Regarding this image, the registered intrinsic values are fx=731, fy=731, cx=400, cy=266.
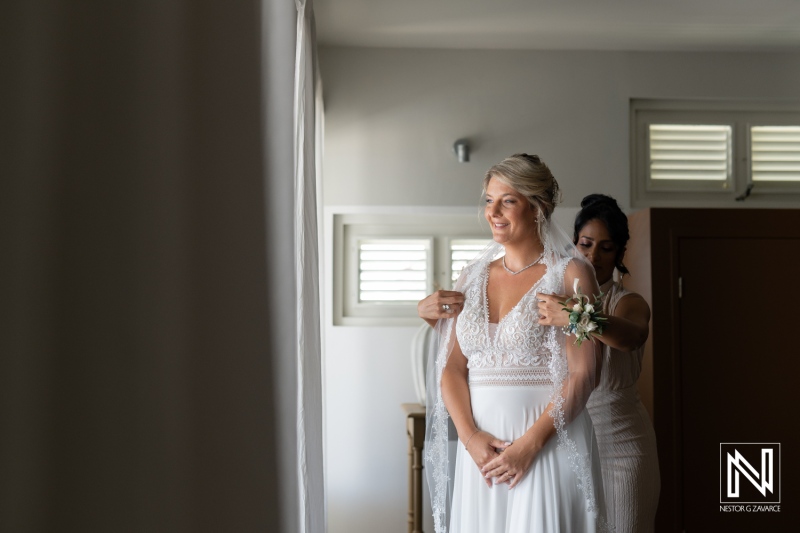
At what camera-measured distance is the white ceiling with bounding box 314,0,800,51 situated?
3758mm

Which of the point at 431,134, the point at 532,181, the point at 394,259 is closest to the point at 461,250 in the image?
the point at 394,259

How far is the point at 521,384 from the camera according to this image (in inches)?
75.5

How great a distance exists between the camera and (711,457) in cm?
335

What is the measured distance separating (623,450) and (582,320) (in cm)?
70

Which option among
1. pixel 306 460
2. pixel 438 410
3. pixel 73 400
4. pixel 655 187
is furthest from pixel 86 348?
pixel 655 187

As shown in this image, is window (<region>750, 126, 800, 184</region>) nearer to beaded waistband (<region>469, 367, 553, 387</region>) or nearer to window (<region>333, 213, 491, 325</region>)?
window (<region>333, 213, 491, 325</region>)

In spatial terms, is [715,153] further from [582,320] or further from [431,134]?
[582,320]

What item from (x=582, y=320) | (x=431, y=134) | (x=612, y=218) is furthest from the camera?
(x=431, y=134)

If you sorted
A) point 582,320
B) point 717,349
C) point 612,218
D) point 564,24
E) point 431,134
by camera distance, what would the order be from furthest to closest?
point 431,134
point 564,24
point 717,349
point 612,218
point 582,320

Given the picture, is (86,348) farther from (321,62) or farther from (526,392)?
(321,62)

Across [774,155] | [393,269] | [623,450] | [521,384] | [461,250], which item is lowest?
[623,450]

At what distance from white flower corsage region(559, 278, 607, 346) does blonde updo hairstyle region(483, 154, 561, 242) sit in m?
0.27

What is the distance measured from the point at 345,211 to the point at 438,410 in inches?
88.6

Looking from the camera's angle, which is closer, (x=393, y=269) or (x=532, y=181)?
(x=532, y=181)
